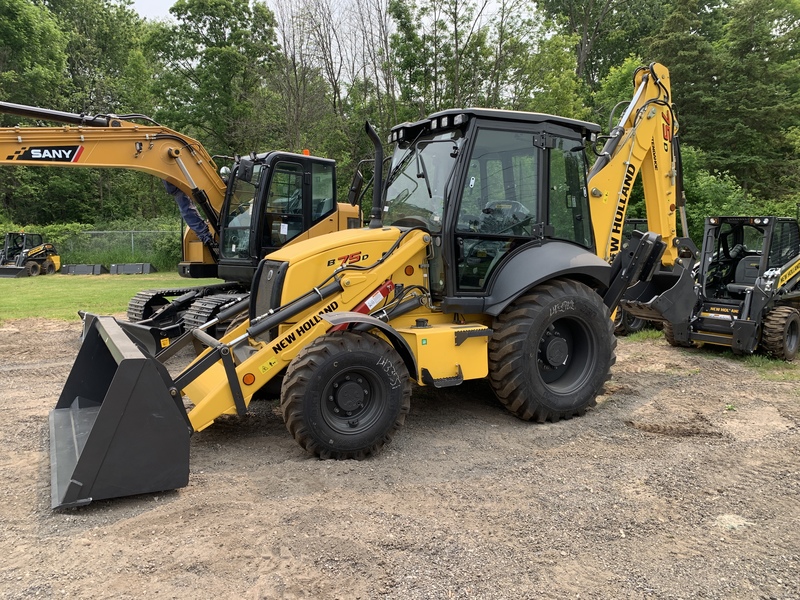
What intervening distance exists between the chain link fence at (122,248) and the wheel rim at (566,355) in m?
24.0

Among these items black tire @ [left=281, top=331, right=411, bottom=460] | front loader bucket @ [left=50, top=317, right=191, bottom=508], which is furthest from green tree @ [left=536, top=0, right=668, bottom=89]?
front loader bucket @ [left=50, top=317, right=191, bottom=508]

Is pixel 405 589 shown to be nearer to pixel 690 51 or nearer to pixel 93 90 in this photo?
pixel 690 51

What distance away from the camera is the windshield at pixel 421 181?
5.29m

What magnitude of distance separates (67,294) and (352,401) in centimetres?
1466

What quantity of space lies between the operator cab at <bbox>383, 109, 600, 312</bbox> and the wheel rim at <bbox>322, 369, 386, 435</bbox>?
110cm

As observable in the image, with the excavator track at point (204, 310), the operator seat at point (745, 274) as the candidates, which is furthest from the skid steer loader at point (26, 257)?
the operator seat at point (745, 274)

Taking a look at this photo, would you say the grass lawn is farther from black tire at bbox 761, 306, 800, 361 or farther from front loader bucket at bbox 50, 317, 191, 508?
black tire at bbox 761, 306, 800, 361

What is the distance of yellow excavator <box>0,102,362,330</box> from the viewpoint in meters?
8.05

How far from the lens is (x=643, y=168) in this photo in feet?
23.0

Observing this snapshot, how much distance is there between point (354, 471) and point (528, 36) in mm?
17523

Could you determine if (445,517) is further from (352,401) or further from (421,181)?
(421,181)

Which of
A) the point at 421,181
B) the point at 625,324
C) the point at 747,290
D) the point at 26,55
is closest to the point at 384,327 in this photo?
the point at 421,181

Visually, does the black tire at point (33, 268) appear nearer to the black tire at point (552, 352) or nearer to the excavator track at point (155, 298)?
the excavator track at point (155, 298)

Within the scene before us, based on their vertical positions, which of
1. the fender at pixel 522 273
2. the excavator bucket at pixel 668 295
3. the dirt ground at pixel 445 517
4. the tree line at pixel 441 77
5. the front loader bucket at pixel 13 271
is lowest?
the dirt ground at pixel 445 517
